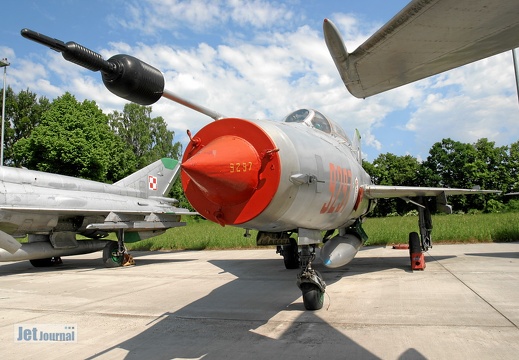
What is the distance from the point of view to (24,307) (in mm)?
6500

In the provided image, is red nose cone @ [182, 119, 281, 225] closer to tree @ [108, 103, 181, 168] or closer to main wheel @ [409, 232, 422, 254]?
main wheel @ [409, 232, 422, 254]

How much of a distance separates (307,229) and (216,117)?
1978mm

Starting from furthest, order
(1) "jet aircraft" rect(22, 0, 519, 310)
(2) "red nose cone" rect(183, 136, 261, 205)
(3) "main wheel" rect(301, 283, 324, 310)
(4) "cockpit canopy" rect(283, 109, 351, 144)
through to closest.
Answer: (4) "cockpit canopy" rect(283, 109, 351, 144), (3) "main wheel" rect(301, 283, 324, 310), (2) "red nose cone" rect(183, 136, 261, 205), (1) "jet aircraft" rect(22, 0, 519, 310)

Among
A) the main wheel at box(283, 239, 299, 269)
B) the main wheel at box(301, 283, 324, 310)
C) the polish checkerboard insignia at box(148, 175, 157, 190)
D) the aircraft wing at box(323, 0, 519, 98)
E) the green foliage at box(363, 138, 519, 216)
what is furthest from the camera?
the green foliage at box(363, 138, 519, 216)

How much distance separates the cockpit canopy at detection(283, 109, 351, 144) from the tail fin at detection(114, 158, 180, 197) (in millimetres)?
11542

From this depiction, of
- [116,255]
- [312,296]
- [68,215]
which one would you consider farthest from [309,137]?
[68,215]

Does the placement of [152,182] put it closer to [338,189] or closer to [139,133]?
[338,189]

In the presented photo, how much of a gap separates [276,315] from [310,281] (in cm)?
70

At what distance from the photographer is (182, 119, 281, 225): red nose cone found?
3.24 meters

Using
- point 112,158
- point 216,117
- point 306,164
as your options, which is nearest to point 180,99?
point 216,117

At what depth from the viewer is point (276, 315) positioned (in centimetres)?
520

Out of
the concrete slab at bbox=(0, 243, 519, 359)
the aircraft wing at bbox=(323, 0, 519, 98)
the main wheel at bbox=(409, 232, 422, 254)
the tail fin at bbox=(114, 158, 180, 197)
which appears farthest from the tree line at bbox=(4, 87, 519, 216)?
the aircraft wing at bbox=(323, 0, 519, 98)

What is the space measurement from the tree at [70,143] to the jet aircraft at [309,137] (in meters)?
31.7

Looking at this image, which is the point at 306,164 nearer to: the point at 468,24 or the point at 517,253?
the point at 468,24
